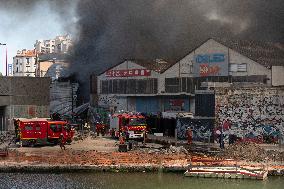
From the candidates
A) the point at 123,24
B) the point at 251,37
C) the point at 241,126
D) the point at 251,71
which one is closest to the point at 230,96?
the point at 241,126

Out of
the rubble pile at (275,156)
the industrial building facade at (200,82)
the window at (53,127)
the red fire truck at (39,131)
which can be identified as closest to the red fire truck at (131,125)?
the industrial building facade at (200,82)

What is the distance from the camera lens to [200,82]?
57.0 m

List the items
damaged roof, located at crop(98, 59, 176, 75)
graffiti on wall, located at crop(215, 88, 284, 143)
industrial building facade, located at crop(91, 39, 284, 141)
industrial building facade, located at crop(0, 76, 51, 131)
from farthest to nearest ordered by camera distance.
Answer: damaged roof, located at crop(98, 59, 176, 75)
industrial building facade, located at crop(0, 76, 51, 131)
industrial building facade, located at crop(91, 39, 284, 141)
graffiti on wall, located at crop(215, 88, 284, 143)

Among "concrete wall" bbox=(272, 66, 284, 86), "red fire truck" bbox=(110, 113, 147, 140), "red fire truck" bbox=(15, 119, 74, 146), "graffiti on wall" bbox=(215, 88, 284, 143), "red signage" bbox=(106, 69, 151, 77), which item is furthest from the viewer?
"red signage" bbox=(106, 69, 151, 77)

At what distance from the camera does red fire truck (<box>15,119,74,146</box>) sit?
4291 cm

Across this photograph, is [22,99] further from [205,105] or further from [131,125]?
[205,105]

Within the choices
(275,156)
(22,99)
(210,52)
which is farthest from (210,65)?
(275,156)

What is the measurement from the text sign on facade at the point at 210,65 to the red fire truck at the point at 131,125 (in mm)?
11615

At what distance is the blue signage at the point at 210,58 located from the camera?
55078 mm

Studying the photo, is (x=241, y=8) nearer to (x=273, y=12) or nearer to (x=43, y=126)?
(x=273, y=12)

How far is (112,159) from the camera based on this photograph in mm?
36406

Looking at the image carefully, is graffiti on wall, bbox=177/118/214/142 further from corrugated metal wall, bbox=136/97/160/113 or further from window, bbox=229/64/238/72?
corrugated metal wall, bbox=136/97/160/113

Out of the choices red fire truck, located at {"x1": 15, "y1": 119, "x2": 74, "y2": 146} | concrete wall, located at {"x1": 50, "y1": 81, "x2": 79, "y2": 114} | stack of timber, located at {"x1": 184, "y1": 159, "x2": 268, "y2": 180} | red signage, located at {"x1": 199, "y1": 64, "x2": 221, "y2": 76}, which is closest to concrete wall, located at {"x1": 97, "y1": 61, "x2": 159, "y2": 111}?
red signage, located at {"x1": 199, "y1": 64, "x2": 221, "y2": 76}

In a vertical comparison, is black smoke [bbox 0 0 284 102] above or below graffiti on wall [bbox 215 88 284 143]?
above
